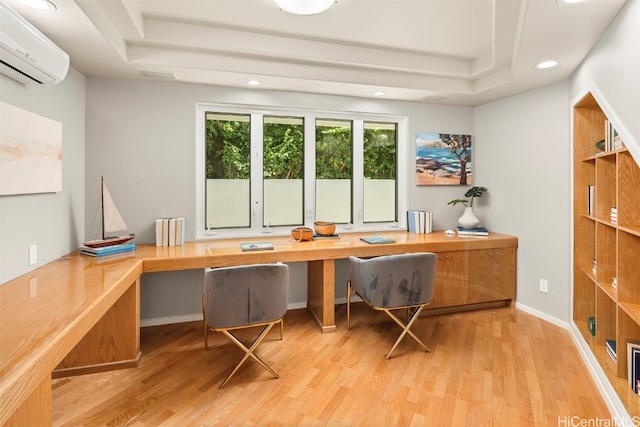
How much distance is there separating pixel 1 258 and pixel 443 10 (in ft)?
10.4

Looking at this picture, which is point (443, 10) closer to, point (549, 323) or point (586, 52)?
point (586, 52)

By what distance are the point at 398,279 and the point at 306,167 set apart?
1696 millimetres

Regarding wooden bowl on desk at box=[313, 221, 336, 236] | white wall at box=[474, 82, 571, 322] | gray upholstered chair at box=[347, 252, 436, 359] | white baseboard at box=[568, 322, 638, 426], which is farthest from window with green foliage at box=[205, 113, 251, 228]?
white baseboard at box=[568, 322, 638, 426]

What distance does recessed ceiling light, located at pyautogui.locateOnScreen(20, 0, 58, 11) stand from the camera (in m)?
1.79

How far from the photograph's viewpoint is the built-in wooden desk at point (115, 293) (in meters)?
1.25

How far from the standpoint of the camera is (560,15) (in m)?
2.03

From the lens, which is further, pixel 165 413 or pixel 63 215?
pixel 63 215

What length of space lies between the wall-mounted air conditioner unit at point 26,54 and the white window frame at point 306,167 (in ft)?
4.41

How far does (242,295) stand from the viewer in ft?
7.30

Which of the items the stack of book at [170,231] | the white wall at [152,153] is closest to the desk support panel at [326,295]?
the white wall at [152,153]

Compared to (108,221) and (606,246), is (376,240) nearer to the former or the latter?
(606,246)

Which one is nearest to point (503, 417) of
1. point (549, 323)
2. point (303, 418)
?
point (303, 418)

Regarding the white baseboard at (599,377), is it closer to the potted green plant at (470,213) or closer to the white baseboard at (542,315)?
the white baseboard at (542,315)

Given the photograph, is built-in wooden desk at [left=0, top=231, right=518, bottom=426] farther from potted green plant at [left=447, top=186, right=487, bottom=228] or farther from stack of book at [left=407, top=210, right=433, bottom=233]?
potted green plant at [left=447, top=186, right=487, bottom=228]
